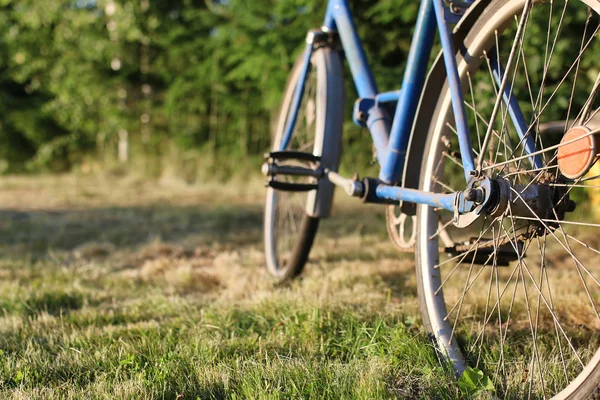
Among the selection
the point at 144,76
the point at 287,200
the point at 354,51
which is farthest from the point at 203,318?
the point at 144,76

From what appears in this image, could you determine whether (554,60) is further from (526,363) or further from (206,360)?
(206,360)

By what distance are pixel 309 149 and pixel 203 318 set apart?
1.47 m

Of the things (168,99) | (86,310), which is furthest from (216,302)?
(168,99)

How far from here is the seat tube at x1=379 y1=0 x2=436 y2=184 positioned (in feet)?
6.91

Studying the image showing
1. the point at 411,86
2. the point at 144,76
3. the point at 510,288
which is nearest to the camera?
the point at 411,86

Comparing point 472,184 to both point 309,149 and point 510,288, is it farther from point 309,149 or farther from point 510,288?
point 309,149

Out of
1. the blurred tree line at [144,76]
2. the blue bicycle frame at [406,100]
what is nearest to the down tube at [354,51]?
the blue bicycle frame at [406,100]

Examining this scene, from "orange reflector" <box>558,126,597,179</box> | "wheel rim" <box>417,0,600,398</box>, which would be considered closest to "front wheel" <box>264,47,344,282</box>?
"wheel rim" <box>417,0,600,398</box>

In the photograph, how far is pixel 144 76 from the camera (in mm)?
9102

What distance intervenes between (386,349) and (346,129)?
4.09m

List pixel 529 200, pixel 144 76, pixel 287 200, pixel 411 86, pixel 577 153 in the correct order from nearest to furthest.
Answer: pixel 577 153
pixel 529 200
pixel 411 86
pixel 287 200
pixel 144 76

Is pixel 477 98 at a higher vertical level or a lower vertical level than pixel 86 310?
higher

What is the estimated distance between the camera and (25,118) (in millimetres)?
10336

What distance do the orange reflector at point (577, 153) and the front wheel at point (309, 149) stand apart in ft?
4.64
